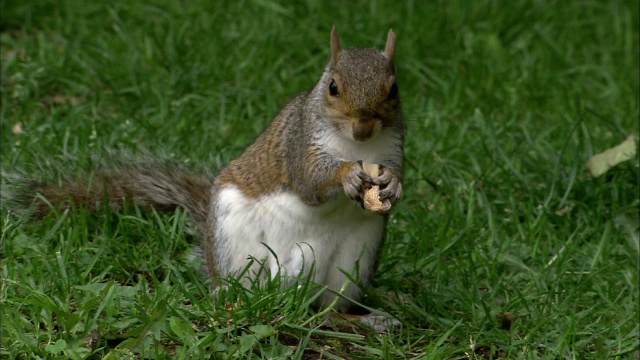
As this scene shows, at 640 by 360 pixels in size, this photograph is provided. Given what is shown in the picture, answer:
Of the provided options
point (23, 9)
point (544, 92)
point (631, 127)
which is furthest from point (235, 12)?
point (631, 127)

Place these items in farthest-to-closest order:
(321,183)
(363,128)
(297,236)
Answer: (297,236) → (321,183) → (363,128)

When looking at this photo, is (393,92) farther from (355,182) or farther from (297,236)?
(297,236)

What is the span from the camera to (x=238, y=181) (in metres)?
2.93

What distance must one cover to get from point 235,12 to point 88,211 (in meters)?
1.85

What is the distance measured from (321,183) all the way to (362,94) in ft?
0.83

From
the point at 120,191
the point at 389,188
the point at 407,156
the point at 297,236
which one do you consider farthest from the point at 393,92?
the point at 407,156

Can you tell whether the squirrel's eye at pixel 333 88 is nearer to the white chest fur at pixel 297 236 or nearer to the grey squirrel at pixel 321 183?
the grey squirrel at pixel 321 183

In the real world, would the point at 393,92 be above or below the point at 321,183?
above

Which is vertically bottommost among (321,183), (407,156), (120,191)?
(407,156)

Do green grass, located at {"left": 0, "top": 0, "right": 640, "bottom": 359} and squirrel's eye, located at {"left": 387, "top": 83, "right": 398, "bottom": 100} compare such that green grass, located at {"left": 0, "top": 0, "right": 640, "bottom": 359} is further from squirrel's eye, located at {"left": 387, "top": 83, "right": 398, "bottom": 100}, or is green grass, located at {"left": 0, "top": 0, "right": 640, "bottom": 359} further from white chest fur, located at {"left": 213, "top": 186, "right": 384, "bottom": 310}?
squirrel's eye, located at {"left": 387, "top": 83, "right": 398, "bottom": 100}

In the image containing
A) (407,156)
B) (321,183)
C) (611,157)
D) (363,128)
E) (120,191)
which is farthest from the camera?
(407,156)

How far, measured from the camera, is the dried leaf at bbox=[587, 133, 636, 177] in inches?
147

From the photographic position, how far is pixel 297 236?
9.18ft

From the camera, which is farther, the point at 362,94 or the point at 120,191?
the point at 120,191
